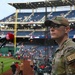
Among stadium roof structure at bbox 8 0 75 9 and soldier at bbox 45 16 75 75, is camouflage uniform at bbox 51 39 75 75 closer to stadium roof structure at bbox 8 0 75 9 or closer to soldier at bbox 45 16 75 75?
soldier at bbox 45 16 75 75

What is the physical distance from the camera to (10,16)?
182 ft

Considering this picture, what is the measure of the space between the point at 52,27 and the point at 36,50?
39716 mm

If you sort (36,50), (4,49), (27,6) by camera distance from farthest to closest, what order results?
1. (27,6)
2. (4,49)
3. (36,50)

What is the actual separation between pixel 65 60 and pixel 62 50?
0.10 m

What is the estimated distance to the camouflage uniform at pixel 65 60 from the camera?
2539 mm

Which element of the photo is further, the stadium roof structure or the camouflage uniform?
the stadium roof structure

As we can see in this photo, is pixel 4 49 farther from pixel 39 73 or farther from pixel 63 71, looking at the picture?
pixel 63 71

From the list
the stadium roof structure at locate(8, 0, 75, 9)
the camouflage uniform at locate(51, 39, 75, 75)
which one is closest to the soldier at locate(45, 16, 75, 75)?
the camouflage uniform at locate(51, 39, 75, 75)

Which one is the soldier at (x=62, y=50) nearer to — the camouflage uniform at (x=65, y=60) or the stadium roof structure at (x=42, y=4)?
the camouflage uniform at (x=65, y=60)

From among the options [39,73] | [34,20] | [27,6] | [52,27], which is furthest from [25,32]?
[52,27]

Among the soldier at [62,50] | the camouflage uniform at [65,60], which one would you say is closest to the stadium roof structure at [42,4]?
the soldier at [62,50]

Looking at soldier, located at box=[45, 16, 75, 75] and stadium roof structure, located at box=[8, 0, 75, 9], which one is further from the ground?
soldier, located at box=[45, 16, 75, 75]

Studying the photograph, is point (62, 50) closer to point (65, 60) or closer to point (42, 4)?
point (65, 60)

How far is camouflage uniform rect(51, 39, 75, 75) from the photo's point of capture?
254 cm
